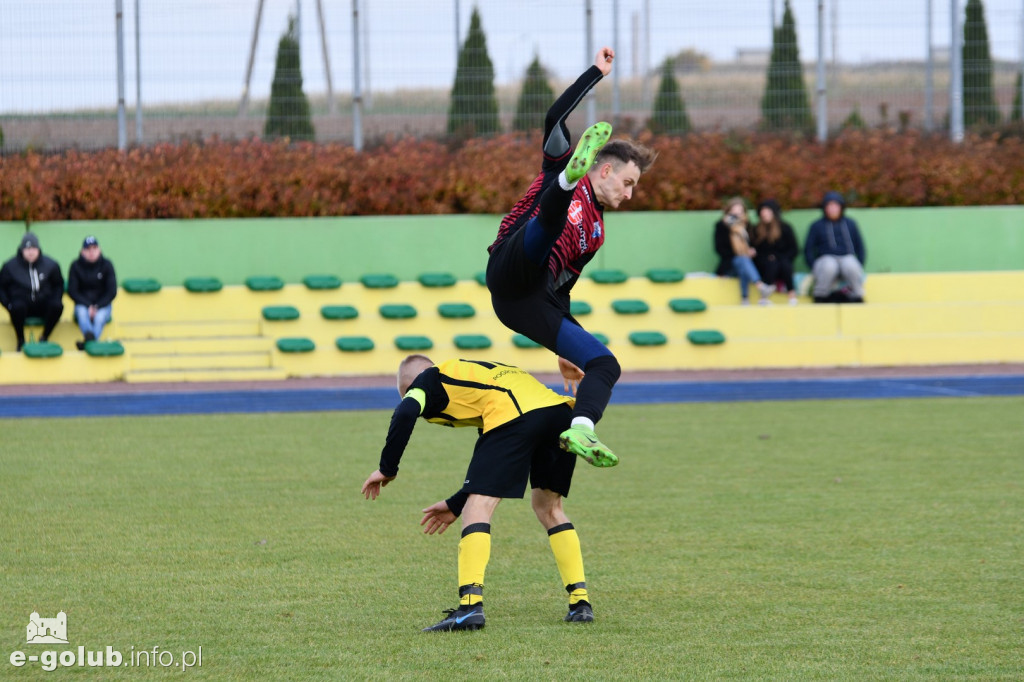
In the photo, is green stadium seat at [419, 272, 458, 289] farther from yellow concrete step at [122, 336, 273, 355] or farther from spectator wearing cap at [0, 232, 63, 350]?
spectator wearing cap at [0, 232, 63, 350]

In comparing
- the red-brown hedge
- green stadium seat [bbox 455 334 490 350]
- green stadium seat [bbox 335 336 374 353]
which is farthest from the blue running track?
the red-brown hedge

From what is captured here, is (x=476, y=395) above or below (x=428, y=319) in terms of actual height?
above

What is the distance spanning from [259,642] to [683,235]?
1474cm

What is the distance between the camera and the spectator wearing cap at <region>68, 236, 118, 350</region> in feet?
50.5

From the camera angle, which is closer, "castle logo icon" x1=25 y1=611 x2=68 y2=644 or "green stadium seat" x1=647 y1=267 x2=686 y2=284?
"castle logo icon" x1=25 y1=611 x2=68 y2=644

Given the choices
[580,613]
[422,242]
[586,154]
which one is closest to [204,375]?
[422,242]

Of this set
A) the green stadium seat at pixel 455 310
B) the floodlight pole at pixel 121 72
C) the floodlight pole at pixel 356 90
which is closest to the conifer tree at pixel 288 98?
the floodlight pole at pixel 356 90

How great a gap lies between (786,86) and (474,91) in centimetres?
500

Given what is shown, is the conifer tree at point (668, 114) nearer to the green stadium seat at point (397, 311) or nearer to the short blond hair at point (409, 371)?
the green stadium seat at point (397, 311)

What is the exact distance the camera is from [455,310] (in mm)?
16578

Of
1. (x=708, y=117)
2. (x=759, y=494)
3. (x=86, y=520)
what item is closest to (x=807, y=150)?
(x=708, y=117)

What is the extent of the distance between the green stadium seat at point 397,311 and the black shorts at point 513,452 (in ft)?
37.3

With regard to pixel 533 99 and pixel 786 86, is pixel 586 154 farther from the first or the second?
pixel 786 86

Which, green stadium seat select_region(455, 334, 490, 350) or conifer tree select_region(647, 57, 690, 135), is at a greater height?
conifer tree select_region(647, 57, 690, 135)
